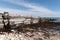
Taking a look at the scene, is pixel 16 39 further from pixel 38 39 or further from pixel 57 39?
pixel 57 39

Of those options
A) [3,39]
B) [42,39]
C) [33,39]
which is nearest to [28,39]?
[33,39]

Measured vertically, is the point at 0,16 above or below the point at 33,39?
above

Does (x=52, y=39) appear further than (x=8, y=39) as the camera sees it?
Yes

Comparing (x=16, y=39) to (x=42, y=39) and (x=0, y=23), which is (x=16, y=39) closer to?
(x=42, y=39)

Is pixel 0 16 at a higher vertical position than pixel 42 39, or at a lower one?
higher

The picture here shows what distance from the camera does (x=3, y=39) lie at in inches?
423

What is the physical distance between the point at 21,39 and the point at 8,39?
111 cm

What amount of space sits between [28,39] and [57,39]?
2.82 m

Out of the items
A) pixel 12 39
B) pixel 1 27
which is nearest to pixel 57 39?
pixel 12 39

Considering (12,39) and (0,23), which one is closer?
(12,39)

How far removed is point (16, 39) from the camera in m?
11.0

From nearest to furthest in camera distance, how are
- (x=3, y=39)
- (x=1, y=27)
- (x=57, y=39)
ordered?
1. (x=3, y=39)
2. (x=57, y=39)
3. (x=1, y=27)

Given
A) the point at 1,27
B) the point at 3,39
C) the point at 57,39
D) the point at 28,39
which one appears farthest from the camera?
the point at 1,27

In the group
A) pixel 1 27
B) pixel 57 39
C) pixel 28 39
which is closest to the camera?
pixel 28 39
